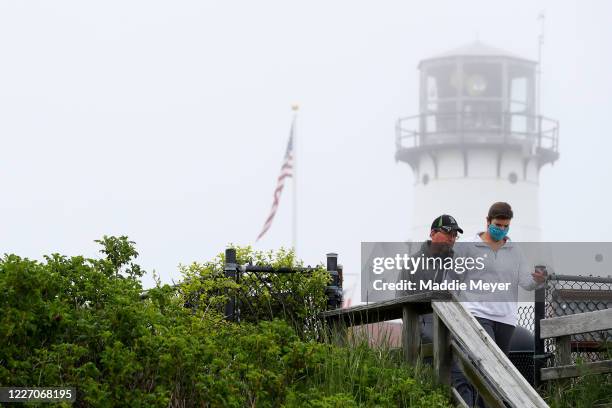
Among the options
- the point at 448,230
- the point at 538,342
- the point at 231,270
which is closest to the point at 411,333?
the point at 448,230

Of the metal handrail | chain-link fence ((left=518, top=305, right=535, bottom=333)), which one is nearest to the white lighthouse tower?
the metal handrail

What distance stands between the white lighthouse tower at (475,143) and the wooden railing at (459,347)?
180 ft

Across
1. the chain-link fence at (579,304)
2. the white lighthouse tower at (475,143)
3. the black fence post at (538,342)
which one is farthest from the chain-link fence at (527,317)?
the white lighthouse tower at (475,143)

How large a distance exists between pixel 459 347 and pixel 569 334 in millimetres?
1364

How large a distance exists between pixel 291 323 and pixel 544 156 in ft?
194

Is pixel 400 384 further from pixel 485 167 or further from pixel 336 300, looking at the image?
pixel 485 167

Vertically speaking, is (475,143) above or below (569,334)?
above

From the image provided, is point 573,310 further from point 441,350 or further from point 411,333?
point 441,350

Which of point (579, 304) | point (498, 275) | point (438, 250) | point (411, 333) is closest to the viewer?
point (411, 333)

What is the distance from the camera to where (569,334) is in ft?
30.7

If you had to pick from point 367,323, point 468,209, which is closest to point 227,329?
point 367,323

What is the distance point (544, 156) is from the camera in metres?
68.6

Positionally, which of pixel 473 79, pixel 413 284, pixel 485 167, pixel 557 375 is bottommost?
pixel 557 375

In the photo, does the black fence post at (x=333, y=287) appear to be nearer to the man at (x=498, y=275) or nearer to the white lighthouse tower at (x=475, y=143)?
the man at (x=498, y=275)
